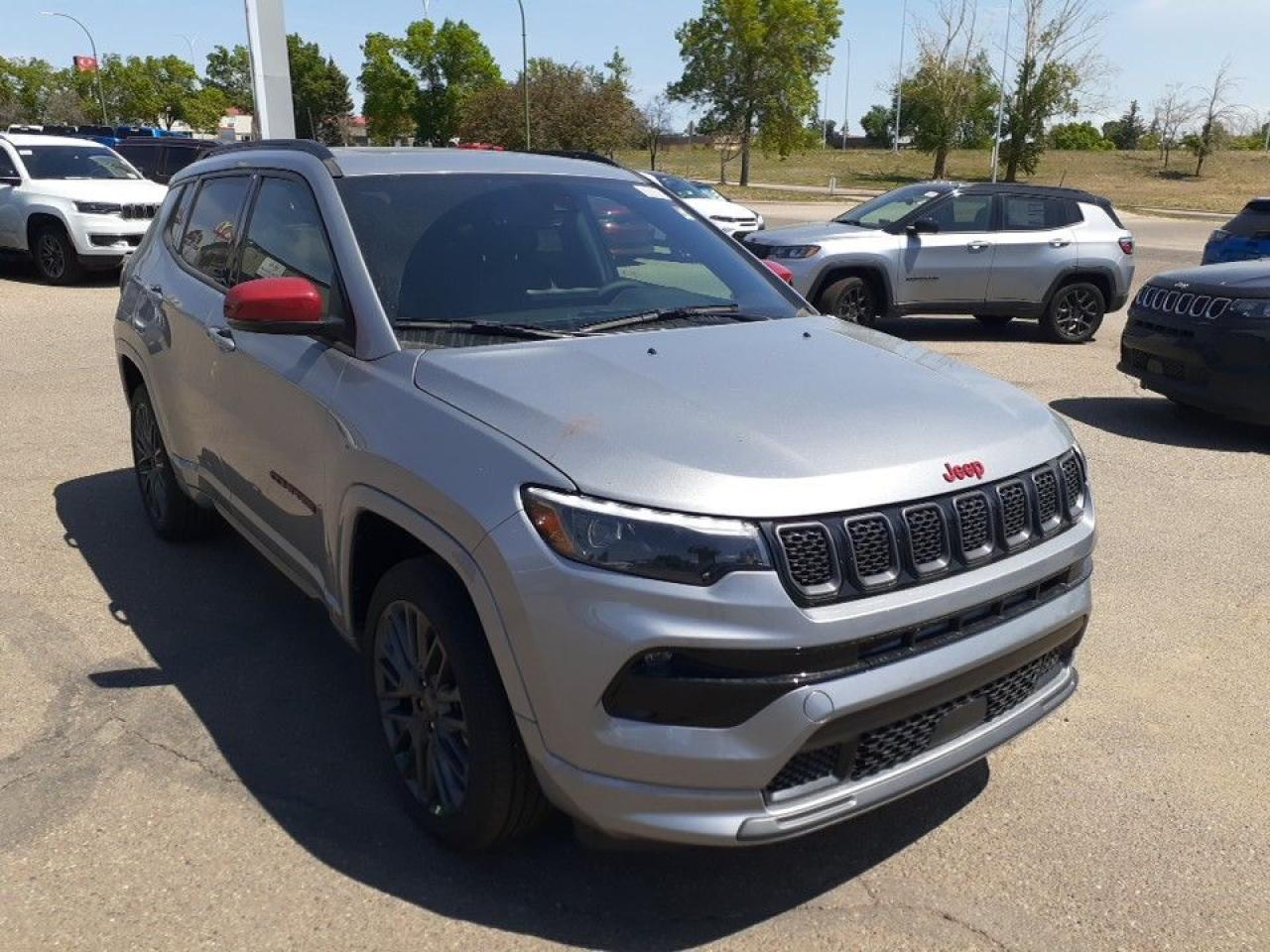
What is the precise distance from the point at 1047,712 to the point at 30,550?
15.0 ft

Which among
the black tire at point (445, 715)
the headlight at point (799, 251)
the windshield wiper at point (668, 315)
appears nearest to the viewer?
the black tire at point (445, 715)

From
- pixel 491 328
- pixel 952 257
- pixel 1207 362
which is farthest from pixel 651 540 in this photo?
pixel 952 257

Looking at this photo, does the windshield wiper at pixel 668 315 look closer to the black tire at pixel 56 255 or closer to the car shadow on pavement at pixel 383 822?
the car shadow on pavement at pixel 383 822

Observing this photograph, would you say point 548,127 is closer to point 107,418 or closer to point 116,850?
point 107,418

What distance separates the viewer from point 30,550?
5.32 meters

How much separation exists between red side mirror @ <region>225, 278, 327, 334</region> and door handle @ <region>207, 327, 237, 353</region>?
73 centimetres

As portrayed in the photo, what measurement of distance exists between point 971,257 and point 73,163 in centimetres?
1220

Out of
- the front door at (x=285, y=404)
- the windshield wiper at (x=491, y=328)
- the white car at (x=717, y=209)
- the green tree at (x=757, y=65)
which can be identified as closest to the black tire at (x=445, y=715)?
the front door at (x=285, y=404)

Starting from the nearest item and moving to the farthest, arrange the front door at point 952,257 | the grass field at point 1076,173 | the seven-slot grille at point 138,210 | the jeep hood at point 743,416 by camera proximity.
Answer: the jeep hood at point 743,416 → the front door at point 952,257 → the seven-slot grille at point 138,210 → the grass field at point 1076,173

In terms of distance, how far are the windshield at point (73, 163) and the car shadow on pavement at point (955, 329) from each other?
1086 centimetres

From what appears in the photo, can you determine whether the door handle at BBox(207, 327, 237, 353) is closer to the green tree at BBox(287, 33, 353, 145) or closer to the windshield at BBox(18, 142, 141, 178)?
the windshield at BBox(18, 142, 141, 178)

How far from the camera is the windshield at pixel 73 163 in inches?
612

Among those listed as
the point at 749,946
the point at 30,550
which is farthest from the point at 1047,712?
the point at 30,550

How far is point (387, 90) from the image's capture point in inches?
2613
